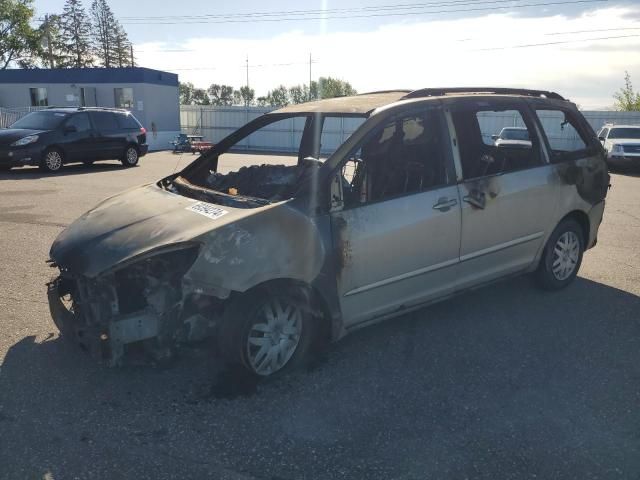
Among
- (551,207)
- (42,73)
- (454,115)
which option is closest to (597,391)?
(551,207)

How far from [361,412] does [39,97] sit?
3216 cm

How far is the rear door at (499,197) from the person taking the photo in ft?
13.5

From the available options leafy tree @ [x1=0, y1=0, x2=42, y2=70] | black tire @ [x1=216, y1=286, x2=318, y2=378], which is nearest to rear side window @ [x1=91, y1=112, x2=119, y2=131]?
black tire @ [x1=216, y1=286, x2=318, y2=378]

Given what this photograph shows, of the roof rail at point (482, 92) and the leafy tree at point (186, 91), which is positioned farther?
the leafy tree at point (186, 91)

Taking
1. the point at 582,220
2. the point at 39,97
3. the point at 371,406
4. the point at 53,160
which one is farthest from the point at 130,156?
the point at 39,97

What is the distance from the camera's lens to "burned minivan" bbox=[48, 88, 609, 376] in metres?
3.12

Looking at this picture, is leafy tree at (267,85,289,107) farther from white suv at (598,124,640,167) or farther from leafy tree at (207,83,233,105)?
white suv at (598,124,640,167)

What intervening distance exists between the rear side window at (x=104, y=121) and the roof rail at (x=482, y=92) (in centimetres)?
1322

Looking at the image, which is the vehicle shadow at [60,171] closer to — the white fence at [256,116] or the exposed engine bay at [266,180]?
the white fence at [256,116]

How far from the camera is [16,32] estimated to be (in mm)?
49875

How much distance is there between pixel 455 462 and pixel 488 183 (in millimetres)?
2270

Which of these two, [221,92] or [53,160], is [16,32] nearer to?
[53,160]

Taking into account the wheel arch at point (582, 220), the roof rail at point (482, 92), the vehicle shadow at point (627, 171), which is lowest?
the vehicle shadow at point (627, 171)

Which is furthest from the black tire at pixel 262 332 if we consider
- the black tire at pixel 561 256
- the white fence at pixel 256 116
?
the white fence at pixel 256 116
